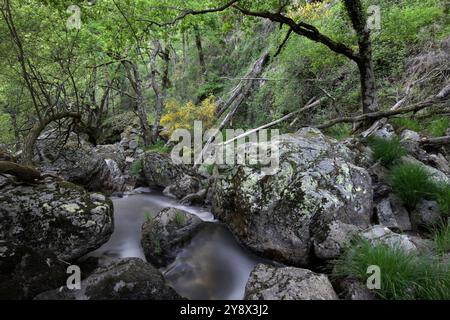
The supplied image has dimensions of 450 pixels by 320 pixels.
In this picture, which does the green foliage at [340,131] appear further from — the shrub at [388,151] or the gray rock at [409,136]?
the shrub at [388,151]

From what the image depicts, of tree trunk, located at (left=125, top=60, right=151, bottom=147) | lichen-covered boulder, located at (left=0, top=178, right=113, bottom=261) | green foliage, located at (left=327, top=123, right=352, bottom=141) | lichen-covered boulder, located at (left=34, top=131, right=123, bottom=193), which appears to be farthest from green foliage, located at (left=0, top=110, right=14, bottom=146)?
green foliage, located at (left=327, top=123, right=352, bottom=141)

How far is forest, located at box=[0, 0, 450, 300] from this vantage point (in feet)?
12.8

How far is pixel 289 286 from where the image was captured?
366 cm

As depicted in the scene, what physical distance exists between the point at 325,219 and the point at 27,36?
1137 centimetres

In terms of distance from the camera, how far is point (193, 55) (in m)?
19.6

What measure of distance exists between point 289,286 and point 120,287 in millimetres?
2127

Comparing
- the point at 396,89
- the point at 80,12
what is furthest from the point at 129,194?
the point at 396,89

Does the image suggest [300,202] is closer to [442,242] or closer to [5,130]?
[442,242]

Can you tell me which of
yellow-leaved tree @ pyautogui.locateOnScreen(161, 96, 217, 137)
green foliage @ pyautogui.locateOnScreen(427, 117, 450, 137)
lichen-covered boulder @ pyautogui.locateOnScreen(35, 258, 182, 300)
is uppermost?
yellow-leaved tree @ pyautogui.locateOnScreen(161, 96, 217, 137)

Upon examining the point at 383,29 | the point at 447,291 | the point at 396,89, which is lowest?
the point at 447,291

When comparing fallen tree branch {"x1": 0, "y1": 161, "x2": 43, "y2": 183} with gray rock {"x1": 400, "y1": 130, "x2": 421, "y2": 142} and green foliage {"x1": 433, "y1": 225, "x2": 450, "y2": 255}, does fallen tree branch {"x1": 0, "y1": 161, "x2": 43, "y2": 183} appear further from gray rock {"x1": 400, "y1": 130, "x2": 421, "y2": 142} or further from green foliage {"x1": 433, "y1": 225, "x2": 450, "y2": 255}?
gray rock {"x1": 400, "y1": 130, "x2": 421, "y2": 142}

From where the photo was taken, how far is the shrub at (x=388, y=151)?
20.1 feet

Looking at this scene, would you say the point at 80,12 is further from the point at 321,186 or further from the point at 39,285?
the point at 321,186

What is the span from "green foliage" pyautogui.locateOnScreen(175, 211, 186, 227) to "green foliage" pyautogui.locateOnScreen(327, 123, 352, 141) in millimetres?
4550
